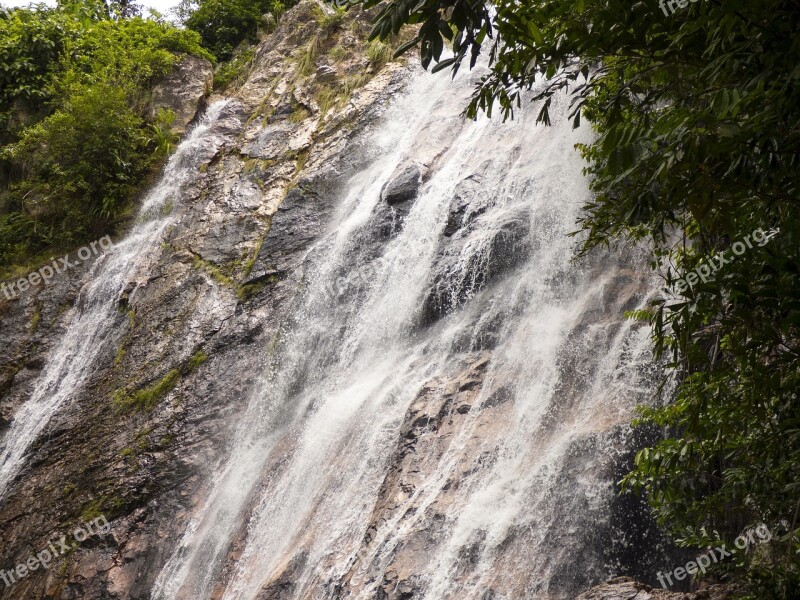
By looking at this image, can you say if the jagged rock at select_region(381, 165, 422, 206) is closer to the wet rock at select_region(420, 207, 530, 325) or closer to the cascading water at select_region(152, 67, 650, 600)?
the cascading water at select_region(152, 67, 650, 600)

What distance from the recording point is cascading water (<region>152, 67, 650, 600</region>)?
249 inches

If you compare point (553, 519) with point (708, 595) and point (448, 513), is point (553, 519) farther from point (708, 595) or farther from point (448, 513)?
point (708, 595)

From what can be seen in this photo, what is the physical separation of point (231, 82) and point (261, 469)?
11.5m

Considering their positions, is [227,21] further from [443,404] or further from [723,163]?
[723,163]

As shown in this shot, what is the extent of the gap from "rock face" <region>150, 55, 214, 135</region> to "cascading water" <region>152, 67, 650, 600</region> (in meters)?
6.15

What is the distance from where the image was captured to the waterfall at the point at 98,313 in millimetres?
11453

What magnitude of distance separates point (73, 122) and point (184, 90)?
9.49ft

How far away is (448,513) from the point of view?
21.7 feet

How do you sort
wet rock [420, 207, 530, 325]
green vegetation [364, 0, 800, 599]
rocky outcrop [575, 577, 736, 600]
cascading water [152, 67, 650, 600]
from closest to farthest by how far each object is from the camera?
green vegetation [364, 0, 800, 599], rocky outcrop [575, 577, 736, 600], cascading water [152, 67, 650, 600], wet rock [420, 207, 530, 325]

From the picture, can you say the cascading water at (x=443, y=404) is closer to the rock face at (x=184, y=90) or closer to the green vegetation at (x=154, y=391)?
the green vegetation at (x=154, y=391)

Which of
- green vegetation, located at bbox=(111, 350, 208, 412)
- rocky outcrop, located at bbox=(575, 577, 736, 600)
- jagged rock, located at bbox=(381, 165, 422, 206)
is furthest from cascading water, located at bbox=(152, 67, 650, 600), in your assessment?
green vegetation, located at bbox=(111, 350, 208, 412)

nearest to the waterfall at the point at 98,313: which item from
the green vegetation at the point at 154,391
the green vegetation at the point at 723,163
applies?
the green vegetation at the point at 154,391

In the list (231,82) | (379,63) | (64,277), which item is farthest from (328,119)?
(64,277)

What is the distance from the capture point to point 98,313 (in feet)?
41.5
